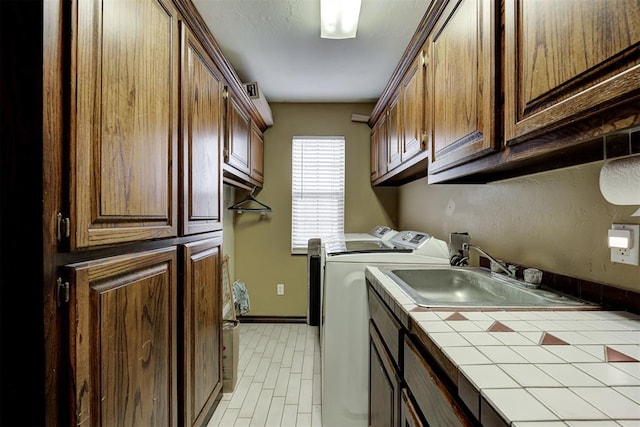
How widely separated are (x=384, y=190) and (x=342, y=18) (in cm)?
205

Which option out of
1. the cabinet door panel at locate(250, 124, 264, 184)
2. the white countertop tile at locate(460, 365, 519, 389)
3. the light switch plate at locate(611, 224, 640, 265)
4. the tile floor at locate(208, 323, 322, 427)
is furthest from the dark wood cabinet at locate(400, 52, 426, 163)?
the tile floor at locate(208, 323, 322, 427)

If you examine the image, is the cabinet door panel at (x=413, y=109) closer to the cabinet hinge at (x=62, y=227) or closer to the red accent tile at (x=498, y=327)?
the red accent tile at (x=498, y=327)

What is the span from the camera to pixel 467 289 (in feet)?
5.18

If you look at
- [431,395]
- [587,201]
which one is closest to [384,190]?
[587,201]

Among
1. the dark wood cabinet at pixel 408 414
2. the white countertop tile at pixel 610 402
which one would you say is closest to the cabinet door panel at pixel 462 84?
the white countertop tile at pixel 610 402

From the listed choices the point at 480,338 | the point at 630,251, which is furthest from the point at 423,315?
the point at 630,251

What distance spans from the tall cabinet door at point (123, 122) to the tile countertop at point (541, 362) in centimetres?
92

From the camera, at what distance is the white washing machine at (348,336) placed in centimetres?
178

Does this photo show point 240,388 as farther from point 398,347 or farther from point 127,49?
point 127,49

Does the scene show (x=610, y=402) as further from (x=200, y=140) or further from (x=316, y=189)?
(x=316, y=189)

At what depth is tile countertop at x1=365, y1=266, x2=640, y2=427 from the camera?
0.50 meters

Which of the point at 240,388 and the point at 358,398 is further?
the point at 240,388

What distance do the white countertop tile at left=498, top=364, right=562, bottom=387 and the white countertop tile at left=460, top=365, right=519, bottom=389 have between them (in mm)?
14

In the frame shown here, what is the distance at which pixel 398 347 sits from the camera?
111 cm
